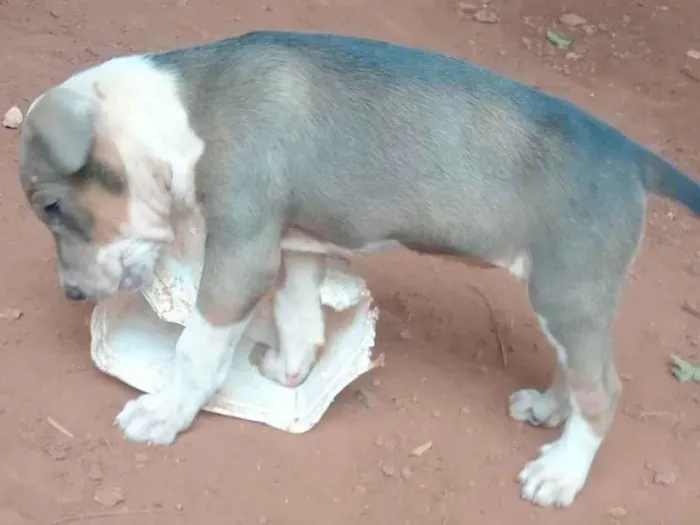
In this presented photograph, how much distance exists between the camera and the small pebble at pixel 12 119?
5.16 meters

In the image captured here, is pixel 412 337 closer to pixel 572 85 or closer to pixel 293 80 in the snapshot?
pixel 293 80

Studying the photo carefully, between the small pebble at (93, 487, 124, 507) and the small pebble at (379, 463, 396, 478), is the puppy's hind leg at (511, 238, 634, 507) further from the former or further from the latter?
the small pebble at (93, 487, 124, 507)

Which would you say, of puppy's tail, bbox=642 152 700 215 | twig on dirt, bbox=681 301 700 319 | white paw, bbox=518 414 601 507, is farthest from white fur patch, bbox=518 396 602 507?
twig on dirt, bbox=681 301 700 319

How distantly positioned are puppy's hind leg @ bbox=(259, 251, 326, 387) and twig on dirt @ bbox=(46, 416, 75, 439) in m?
0.74

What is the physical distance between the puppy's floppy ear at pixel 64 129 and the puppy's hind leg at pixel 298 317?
0.88 m

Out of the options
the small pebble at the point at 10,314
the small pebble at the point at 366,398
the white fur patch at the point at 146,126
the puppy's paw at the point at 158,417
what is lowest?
the small pebble at the point at 366,398

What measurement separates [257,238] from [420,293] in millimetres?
1319

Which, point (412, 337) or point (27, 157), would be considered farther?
point (412, 337)

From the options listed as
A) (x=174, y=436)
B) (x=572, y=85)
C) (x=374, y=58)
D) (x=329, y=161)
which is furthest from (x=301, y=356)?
(x=572, y=85)

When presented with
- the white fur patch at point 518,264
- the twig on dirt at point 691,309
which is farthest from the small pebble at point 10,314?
the twig on dirt at point 691,309

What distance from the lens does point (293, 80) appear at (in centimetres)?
350

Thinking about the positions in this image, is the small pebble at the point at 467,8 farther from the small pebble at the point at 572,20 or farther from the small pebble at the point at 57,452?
the small pebble at the point at 57,452

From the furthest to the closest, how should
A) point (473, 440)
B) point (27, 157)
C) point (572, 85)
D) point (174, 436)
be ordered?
point (572, 85) → point (473, 440) → point (174, 436) → point (27, 157)

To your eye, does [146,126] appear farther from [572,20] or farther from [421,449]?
[572,20]
